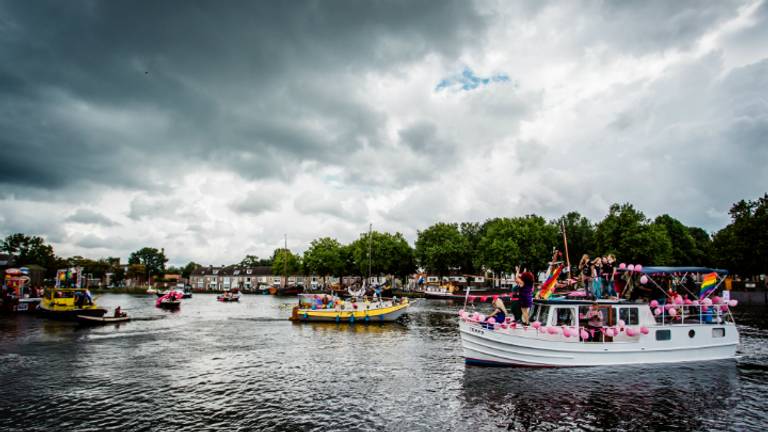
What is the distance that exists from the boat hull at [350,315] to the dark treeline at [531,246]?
186 ft

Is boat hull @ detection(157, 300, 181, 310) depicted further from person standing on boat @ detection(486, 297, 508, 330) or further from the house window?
the house window

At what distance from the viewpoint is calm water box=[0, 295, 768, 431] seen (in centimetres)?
1439

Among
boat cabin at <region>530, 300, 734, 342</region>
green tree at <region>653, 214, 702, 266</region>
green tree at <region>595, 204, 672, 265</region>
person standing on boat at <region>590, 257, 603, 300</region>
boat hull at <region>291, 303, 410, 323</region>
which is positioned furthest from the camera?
green tree at <region>653, 214, 702, 266</region>

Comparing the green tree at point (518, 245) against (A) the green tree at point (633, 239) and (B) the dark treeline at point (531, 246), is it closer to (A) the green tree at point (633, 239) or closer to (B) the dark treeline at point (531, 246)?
(B) the dark treeline at point (531, 246)

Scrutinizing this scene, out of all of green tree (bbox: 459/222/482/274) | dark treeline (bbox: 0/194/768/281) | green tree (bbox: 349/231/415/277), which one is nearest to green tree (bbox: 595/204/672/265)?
dark treeline (bbox: 0/194/768/281)

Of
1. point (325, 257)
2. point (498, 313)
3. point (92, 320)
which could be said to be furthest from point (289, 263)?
point (498, 313)

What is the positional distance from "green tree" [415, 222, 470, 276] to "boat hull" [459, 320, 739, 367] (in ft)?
291

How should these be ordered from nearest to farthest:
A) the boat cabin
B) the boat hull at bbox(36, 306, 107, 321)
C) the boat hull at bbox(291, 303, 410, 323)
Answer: the boat cabin < the boat hull at bbox(291, 303, 410, 323) < the boat hull at bbox(36, 306, 107, 321)

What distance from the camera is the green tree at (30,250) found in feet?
477

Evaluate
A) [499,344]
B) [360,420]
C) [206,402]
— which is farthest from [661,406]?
[206,402]

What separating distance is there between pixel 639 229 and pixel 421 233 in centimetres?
5473

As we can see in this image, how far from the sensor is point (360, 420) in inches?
567

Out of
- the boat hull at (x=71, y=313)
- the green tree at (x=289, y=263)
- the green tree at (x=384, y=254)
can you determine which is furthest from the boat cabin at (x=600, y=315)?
the green tree at (x=289, y=263)

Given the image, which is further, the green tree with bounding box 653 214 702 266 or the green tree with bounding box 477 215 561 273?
the green tree with bounding box 653 214 702 266
